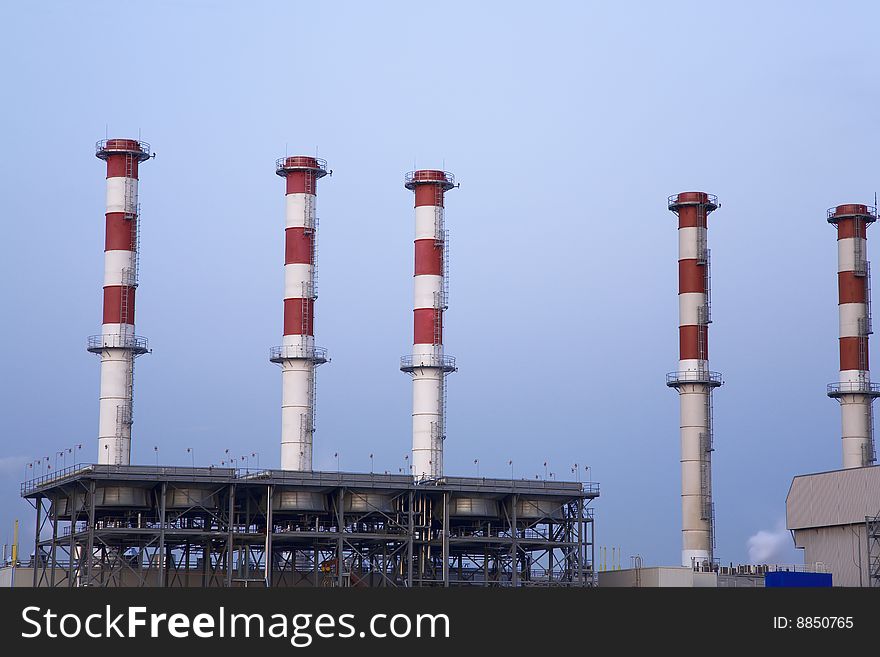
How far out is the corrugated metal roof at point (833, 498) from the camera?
69000 millimetres

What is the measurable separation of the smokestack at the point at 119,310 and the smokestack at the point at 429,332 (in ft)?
44.8

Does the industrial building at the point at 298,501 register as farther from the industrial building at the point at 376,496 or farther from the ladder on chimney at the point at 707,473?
the ladder on chimney at the point at 707,473

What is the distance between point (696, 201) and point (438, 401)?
1832 cm

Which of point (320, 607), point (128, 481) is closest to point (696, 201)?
point (128, 481)

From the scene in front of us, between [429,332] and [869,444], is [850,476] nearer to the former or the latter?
[869,444]

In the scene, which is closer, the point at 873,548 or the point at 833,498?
the point at 873,548

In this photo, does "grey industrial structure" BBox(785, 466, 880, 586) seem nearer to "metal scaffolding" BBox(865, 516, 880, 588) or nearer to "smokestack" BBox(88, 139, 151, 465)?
"metal scaffolding" BBox(865, 516, 880, 588)

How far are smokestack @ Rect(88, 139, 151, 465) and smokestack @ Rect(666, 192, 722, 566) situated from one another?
27.9 metres

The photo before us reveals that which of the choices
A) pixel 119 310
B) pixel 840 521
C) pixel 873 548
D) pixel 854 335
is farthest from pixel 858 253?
pixel 119 310

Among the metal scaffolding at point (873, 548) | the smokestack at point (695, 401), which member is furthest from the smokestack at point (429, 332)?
the metal scaffolding at point (873, 548)

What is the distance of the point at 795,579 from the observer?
66.5m

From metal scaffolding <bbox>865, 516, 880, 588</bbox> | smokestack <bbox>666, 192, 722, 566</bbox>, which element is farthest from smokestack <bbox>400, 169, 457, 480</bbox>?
metal scaffolding <bbox>865, 516, 880, 588</bbox>

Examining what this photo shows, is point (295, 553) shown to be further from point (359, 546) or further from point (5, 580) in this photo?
point (5, 580)

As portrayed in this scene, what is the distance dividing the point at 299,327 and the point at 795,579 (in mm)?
26969
